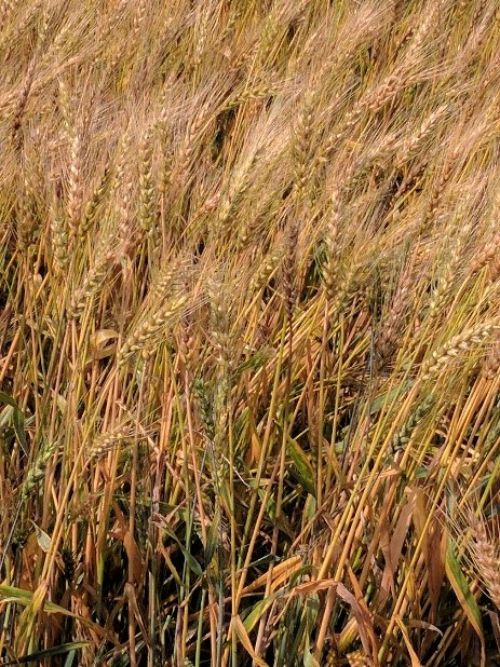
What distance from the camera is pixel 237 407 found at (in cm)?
148

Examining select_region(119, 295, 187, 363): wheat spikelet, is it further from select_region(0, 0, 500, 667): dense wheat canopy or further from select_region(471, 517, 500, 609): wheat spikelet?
select_region(471, 517, 500, 609): wheat spikelet

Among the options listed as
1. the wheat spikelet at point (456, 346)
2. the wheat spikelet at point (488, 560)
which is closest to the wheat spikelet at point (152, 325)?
the wheat spikelet at point (456, 346)

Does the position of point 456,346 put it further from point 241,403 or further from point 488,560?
point 241,403

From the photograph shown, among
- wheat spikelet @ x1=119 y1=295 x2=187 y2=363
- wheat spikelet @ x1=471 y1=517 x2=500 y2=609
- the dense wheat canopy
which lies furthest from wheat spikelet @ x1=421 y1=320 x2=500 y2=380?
wheat spikelet @ x1=119 y1=295 x2=187 y2=363

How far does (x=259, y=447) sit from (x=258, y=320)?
0.72 ft

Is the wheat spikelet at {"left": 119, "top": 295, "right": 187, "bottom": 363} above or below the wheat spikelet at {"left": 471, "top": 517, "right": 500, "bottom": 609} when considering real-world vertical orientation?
above

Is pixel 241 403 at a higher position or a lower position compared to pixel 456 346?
lower

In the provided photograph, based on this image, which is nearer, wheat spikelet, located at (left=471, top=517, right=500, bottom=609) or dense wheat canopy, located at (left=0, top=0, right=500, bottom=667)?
wheat spikelet, located at (left=471, top=517, right=500, bottom=609)

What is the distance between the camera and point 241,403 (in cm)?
145

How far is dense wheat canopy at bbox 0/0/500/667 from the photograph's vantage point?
47.6 inches

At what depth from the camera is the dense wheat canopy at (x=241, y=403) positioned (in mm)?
1210

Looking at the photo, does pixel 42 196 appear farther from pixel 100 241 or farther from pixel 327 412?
pixel 327 412

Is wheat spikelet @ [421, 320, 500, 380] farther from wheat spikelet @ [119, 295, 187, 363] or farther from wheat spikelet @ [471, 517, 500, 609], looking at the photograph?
wheat spikelet @ [119, 295, 187, 363]

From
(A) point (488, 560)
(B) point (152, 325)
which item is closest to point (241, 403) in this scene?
(B) point (152, 325)
